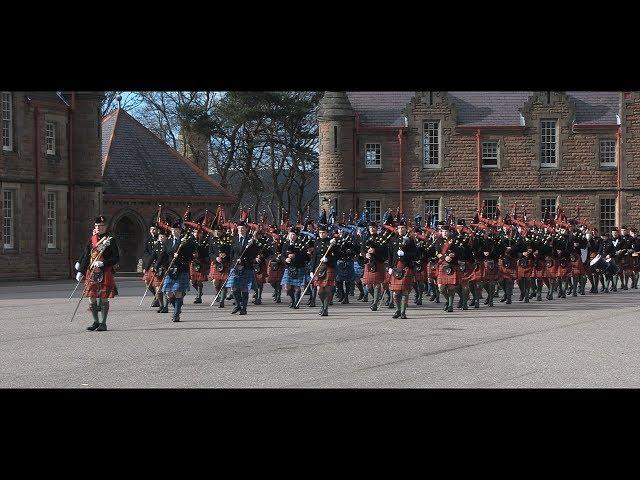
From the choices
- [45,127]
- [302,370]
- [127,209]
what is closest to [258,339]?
[302,370]

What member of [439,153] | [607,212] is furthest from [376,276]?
[607,212]

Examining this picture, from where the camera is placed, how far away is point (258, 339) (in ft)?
53.9

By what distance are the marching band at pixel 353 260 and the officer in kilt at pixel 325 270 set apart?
2 cm

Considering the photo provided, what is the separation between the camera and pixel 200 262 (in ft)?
80.0

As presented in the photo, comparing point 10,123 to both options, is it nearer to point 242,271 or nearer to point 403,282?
point 242,271

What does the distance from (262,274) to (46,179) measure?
16832mm

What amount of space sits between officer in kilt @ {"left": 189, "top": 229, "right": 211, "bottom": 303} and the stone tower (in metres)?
21.8

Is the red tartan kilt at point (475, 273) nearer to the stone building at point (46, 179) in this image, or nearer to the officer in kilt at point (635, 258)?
the officer in kilt at point (635, 258)

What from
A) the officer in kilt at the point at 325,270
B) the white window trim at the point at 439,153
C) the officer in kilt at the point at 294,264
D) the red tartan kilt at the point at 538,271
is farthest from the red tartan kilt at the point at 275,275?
the white window trim at the point at 439,153

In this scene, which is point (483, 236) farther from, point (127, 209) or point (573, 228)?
point (127, 209)

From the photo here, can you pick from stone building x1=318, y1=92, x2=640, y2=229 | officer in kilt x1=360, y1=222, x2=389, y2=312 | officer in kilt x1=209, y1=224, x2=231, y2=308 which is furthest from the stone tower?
officer in kilt x1=360, y1=222, x2=389, y2=312

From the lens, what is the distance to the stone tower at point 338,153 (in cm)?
4647

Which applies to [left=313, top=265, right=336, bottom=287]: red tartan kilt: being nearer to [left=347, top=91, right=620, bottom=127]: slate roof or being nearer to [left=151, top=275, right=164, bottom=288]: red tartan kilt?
[left=151, top=275, right=164, bottom=288]: red tartan kilt
